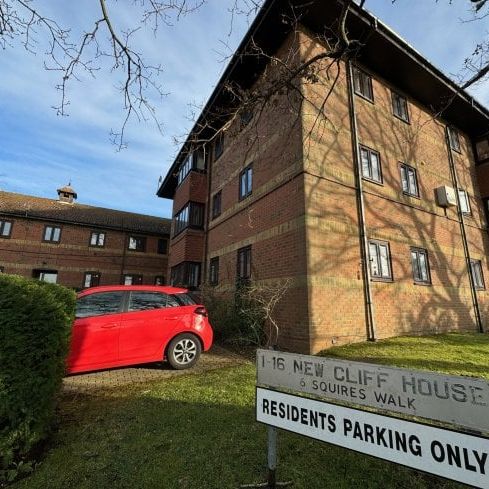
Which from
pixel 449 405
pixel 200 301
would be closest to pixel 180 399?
pixel 449 405

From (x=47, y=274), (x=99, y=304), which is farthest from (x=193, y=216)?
(x=47, y=274)

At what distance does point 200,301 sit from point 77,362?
669cm

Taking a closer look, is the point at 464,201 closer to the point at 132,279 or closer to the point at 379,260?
the point at 379,260

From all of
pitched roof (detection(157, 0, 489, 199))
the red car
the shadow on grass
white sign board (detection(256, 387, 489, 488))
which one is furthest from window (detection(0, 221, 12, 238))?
white sign board (detection(256, 387, 489, 488))

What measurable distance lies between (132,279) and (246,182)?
1572 cm

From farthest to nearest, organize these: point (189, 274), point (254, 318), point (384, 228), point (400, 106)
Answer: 1. point (189, 274)
2. point (400, 106)
3. point (384, 228)
4. point (254, 318)

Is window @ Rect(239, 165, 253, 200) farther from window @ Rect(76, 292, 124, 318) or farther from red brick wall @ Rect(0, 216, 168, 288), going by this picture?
red brick wall @ Rect(0, 216, 168, 288)

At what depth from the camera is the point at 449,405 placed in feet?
6.04

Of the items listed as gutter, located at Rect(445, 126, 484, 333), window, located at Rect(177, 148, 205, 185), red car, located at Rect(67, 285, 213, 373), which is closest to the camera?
red car, located at Rect(67, 285, 213, 373)

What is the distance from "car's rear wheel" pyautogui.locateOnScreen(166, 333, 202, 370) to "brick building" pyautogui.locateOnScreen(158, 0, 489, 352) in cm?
277

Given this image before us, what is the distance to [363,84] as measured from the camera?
38.0ft

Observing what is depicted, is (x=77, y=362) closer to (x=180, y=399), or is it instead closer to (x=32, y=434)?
(x=180, y=399)

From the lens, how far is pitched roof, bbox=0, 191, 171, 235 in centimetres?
2242

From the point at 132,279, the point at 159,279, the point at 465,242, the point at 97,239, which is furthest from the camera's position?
the point at 159,279
